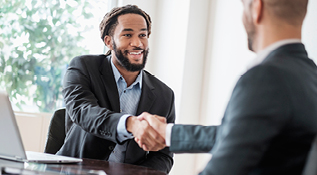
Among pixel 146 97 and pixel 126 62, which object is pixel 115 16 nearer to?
pixel 126 62

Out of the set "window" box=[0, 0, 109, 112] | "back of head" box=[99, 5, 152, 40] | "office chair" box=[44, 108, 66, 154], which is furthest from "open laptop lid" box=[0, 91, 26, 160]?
"window" box=[0, 0, 109, 112]

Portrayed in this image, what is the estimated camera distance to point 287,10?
1.15 metres

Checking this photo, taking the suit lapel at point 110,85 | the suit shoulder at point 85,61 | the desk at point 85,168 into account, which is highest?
the suit shoulder at point 85,61

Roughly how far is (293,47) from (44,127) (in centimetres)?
318

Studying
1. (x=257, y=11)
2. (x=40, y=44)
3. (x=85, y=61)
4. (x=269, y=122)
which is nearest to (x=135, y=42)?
(x=85, y=61)

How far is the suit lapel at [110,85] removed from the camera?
2.17m

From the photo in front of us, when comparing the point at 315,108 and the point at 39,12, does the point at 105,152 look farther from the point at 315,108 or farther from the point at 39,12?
the point at 39,12

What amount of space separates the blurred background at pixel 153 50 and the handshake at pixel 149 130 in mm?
1284

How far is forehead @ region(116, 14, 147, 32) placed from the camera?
2.45 m

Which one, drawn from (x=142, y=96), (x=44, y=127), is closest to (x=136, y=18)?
(x=142, y=96)

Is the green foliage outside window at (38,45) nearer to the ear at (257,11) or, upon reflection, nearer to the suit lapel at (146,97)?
the suit lapel at (146,97)

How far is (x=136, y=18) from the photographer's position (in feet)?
8.07

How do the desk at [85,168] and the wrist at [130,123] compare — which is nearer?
the desk at [85,168]

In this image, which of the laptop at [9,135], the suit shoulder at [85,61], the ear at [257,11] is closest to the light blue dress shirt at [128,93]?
the suit shoulder at [85,61]
